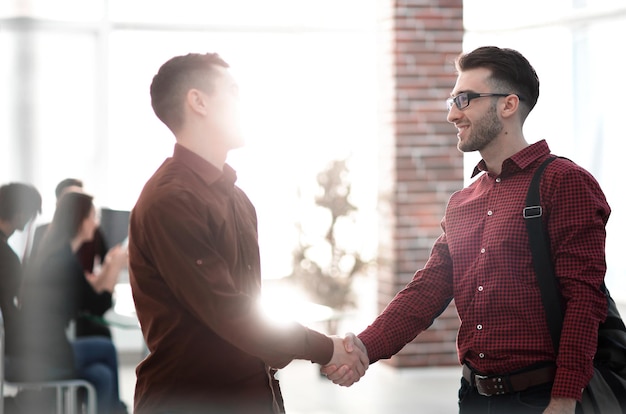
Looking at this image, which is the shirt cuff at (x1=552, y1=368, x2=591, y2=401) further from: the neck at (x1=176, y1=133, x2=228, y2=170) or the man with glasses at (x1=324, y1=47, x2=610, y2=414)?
the neck at (x1=176, y1=133, x2=228, y2=170)

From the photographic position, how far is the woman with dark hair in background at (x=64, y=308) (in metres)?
4.41

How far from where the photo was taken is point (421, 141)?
22.4ft

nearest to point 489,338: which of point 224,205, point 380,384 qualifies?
point 224,205

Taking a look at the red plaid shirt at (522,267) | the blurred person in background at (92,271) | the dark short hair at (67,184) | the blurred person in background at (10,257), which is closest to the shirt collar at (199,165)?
the red plaid shirt at (522,267)

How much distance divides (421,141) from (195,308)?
480 cm

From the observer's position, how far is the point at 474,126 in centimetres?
265

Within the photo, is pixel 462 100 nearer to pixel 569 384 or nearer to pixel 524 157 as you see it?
pixel 524 157

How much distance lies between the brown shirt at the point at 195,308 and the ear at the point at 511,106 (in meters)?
0.85

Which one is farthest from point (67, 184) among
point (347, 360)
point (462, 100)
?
point (462, 100)

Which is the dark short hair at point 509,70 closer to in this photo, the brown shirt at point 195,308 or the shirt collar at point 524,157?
the shirt collar at point 524,157

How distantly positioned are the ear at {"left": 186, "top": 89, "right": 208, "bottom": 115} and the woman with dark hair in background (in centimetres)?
229

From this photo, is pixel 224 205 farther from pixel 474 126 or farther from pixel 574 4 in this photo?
pixel 574 4

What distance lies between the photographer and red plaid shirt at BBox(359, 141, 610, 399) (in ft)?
7.57

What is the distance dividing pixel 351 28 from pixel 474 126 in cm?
601
